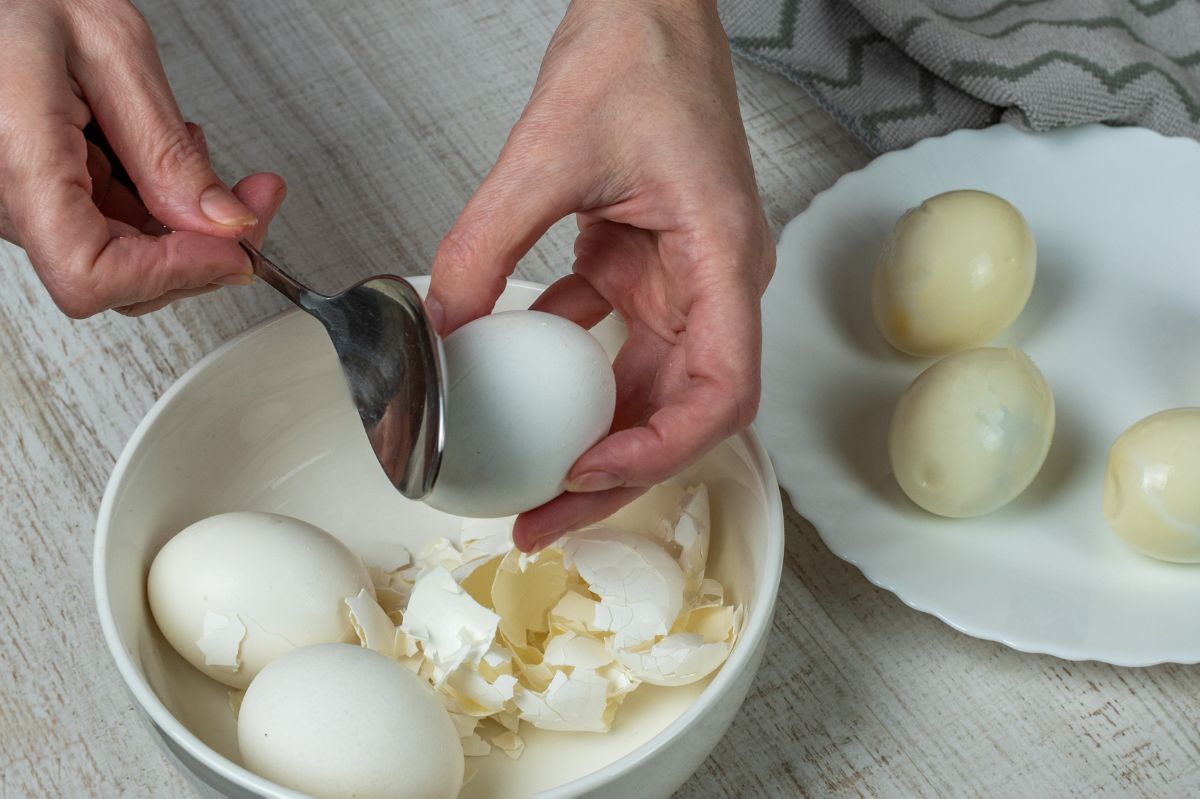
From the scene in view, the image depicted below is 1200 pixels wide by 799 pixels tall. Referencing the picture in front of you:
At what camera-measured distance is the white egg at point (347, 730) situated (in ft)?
1.91

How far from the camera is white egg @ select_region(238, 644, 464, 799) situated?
0.58 metres

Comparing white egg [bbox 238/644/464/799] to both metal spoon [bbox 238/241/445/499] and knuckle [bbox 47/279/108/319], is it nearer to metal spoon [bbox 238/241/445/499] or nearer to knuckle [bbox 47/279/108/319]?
metal spoon [bbox 238/241/445/499]

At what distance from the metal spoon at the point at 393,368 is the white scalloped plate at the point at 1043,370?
290 millimetres

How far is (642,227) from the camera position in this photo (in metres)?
0.75

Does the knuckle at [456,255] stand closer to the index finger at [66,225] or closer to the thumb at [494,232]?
the thumb at [494,232]

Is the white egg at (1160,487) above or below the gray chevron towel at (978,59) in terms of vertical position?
below

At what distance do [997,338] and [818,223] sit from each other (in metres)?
0.16

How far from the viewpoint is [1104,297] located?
3.21ft

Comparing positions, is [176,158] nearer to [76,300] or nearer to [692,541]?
[76,300]

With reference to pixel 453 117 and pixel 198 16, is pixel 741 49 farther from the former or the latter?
pixel 198 16

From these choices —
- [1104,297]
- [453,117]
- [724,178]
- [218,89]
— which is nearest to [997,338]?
[1104,297]

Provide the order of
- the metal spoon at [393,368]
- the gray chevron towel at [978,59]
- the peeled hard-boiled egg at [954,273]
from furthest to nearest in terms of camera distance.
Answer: the gray chevron towel at [978,59], the peeled hard-boiled egg at [954,273], the metal spoon at [393,368]

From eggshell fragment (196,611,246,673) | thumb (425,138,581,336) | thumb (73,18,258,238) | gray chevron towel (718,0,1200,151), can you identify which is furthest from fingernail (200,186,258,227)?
gray chevron towel (718,0,1200,151)

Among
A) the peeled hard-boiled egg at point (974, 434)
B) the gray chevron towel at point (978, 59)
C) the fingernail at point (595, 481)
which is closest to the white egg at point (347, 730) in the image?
the fingernail at point (595, 481)
